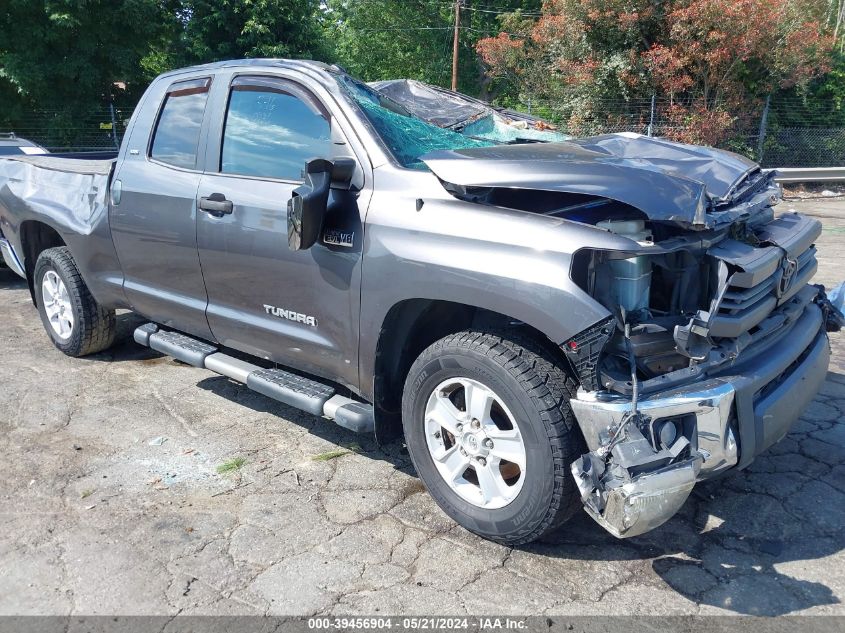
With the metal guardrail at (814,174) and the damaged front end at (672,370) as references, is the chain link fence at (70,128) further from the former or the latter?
the damaged front end at (672,370)

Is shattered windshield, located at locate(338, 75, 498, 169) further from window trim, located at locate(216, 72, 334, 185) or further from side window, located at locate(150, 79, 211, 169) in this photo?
side window, located at locate(150, 79, 211, 169)

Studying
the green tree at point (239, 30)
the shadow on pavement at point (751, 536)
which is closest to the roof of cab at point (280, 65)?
the shadow on pavement at point (751, 536)

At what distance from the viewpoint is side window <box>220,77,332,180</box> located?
143 inches

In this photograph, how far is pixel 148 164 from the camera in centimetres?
449

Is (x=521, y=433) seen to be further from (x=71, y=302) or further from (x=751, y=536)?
(x=71, y=302)

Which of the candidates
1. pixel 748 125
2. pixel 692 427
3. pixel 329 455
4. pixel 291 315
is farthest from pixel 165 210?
pixel 748 125

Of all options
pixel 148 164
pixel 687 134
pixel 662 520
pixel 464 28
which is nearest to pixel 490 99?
pixel 464 28

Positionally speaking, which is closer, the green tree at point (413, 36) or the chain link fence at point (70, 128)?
the chain link fence at point (70, 128)

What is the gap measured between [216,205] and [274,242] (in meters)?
0.51

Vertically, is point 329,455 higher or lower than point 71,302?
lower

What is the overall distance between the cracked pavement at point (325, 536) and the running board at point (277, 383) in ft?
1.34

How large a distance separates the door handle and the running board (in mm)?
872

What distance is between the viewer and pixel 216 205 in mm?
3893

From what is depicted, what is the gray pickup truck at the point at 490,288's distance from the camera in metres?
2.65
